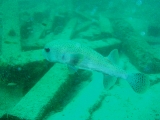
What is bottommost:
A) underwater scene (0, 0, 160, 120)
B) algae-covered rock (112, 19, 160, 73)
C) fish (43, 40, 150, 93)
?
algae-covered rock (112, 19, 160, 73)

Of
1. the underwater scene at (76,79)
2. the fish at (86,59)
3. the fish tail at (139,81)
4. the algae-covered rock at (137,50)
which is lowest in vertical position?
the algae-covered rock at (137,50)

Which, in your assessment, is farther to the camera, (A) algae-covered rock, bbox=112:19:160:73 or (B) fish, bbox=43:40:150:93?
(A) algae-covered rock, bbox=112:19:160:73

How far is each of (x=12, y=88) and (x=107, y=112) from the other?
247cm

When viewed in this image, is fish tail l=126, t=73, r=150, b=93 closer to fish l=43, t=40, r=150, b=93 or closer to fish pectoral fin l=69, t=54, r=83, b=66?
fish l=43, t=40, r=150, b=93

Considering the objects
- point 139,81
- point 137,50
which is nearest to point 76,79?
point 137,50

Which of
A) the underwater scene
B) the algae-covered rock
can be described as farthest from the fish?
the algae-covered rock

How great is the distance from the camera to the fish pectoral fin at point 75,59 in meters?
2.37

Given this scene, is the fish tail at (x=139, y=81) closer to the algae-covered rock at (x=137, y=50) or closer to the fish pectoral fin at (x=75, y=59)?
the fish pectoral fin at (x=75, y=59)

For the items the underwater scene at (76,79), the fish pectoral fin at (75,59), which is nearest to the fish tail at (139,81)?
the underwater scene at (76,79)

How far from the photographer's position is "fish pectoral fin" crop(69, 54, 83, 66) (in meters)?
2.37

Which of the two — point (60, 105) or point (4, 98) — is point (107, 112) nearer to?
point (60, 105)

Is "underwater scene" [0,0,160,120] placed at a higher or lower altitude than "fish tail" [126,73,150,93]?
lower

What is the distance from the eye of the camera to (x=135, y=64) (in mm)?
6195

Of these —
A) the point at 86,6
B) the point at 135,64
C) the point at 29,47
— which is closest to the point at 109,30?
the point at 135,64
